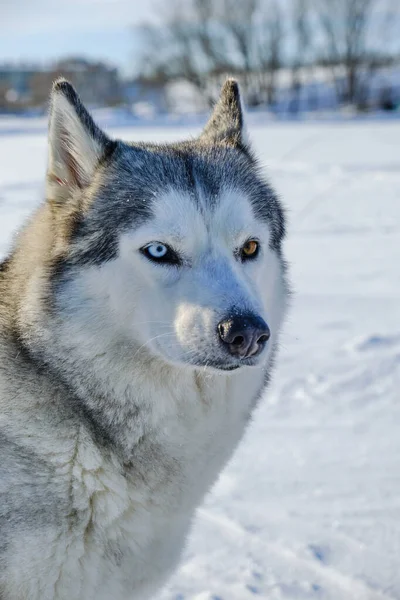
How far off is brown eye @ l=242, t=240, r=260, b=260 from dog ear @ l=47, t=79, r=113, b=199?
62cm

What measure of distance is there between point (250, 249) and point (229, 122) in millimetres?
809

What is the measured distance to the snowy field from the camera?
9.97 feet

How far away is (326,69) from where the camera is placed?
49.0m

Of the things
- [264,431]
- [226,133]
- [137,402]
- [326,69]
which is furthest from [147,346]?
[326,69]

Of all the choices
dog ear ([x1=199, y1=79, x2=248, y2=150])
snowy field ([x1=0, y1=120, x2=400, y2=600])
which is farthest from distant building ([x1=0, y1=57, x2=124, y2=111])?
dog ear ([x1=199, y1=79, x2=248, y2=150])

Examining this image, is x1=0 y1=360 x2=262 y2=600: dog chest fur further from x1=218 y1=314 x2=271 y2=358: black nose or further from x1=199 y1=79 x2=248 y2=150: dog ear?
x1=199 y1=79 x2=248 y2=150: dog ear

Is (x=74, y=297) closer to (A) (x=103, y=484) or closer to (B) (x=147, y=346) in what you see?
(B) (x=147, y=346)

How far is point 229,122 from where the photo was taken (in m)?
3.10

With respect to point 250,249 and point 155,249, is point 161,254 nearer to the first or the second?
point 155,249

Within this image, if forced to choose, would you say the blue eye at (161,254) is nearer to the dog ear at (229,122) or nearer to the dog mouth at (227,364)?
the dog mouth at (227,364)

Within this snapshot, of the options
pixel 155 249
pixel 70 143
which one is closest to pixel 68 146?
pixel 70 143

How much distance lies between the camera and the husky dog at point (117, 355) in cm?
223

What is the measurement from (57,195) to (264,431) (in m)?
2.21

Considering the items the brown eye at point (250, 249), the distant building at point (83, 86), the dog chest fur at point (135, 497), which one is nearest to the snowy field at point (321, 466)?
the dog chest fur at point (135, 497)
